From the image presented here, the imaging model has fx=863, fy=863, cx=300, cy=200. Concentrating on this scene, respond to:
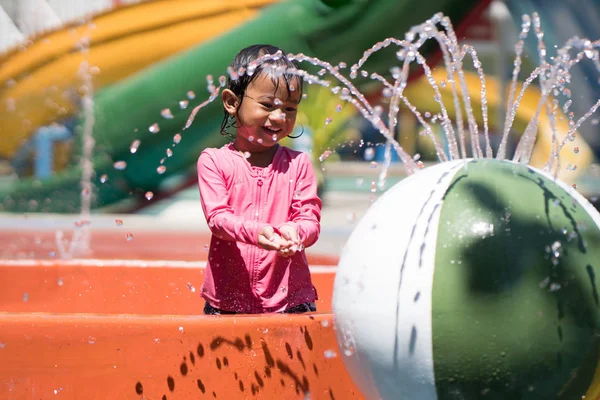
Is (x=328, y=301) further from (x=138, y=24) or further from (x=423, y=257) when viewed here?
(x=138, y=24)

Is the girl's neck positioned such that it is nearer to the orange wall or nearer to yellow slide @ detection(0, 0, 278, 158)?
the orange wall

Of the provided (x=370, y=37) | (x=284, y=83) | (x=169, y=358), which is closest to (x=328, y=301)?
(x=284, y=83)

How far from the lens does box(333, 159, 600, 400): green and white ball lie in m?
1.83

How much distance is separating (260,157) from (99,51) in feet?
29.0

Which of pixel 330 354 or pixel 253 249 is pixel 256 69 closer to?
pixel 253 249

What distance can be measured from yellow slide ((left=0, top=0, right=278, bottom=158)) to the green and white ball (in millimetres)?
9278

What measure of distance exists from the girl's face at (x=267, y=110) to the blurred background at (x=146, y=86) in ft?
15.8

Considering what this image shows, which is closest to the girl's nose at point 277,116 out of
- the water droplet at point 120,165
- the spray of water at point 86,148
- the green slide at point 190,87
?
the spray of water at point 86,148

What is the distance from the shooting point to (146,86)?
9930mm

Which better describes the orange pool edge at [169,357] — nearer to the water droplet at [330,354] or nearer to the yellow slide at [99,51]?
the water droplet at [330,354]

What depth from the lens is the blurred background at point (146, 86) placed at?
9.41 meters

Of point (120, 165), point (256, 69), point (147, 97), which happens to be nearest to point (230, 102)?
point (256, 69)

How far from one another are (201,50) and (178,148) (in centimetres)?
116

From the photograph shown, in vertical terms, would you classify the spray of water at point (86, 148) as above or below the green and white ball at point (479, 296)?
above
